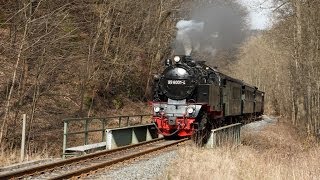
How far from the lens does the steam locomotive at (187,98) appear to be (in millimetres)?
17641

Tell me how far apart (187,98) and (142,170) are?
7855 mm

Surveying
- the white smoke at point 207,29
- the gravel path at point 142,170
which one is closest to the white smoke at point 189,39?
the white smoke at point 207,29

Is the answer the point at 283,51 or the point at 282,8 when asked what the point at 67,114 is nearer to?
the point at 282,8

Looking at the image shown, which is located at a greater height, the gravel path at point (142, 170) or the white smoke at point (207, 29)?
the white smoke at point (207, 29)

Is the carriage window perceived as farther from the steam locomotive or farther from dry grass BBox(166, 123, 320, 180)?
dry grass BBox(166, 123, 320, 180)

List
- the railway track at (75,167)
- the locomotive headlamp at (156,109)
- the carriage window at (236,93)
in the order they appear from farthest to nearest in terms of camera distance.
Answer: the carriage window at (236,93) < the locomotive headlamp at (156,109) < the railway track at (75,167)

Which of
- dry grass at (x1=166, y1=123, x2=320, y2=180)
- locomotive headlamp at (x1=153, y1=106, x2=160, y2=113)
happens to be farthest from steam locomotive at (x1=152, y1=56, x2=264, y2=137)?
dry grass at (x1=166, y1=123, x2=320, y2=180)

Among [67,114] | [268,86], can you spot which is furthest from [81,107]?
[268,86]

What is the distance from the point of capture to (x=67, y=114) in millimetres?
24000

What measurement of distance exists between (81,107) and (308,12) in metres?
12.9

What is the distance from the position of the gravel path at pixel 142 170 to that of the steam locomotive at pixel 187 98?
186 inches

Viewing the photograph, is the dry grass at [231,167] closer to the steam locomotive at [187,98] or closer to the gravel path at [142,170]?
the gravel path at [142,170]

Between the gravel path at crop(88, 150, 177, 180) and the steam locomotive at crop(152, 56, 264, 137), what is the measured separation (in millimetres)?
4721

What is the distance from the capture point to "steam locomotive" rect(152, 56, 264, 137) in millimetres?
17641
